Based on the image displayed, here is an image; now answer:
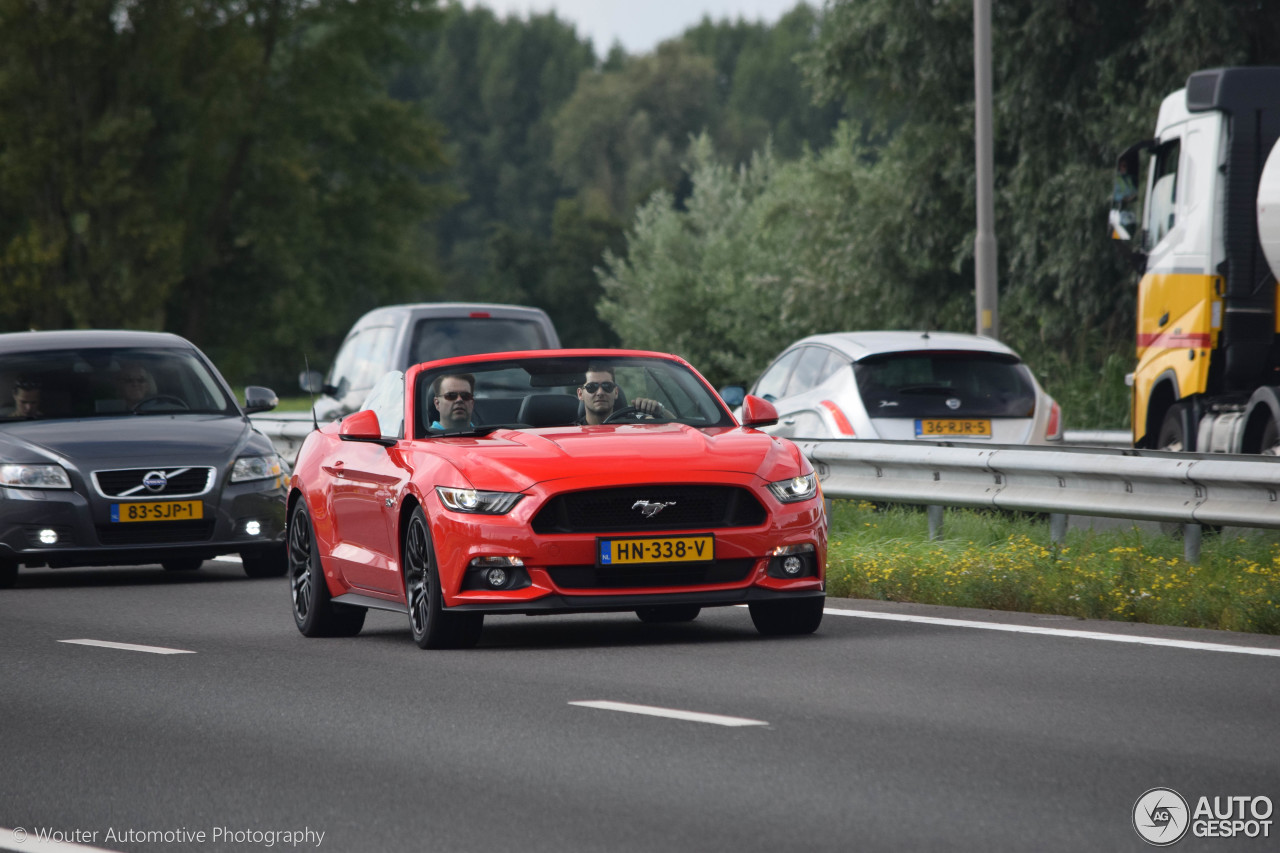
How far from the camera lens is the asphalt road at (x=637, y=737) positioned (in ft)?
20.2

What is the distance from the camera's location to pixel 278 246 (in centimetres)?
5934

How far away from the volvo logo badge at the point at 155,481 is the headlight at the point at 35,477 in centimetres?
49

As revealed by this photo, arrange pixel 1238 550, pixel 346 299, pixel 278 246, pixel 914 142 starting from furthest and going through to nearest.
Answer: pixel 346 299 → pixel 278 246 → pixel 914 142 → pixel 1238 550

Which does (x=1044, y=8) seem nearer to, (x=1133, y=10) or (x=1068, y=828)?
(x=1133, y=10)

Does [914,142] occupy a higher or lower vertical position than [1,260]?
higher

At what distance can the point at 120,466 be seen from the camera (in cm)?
1463

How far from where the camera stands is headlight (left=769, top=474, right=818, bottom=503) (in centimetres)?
1029

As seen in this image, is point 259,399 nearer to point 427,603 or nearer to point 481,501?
point 427,603

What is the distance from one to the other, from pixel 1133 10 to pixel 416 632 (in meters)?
21.9

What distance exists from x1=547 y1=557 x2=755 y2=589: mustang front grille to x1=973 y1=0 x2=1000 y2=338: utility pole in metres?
14.1

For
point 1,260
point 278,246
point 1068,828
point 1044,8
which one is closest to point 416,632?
point 1068,828

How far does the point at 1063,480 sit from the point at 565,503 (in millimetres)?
4517

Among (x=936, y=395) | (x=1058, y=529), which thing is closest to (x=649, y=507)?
(x=1058, y=529)

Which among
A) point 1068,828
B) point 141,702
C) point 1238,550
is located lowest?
point 1238,550
